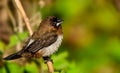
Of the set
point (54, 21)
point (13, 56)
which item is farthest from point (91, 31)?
point (13, 56)

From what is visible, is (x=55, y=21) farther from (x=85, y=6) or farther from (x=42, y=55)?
(x=85, y=6)

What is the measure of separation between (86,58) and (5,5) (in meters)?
1.53

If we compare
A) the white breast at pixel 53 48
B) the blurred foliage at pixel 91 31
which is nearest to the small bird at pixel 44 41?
the white breast at pixel 53 48

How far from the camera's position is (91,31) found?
9914 millimetres

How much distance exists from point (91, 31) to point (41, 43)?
123 inches

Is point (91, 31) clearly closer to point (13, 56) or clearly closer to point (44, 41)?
point (44, 41)

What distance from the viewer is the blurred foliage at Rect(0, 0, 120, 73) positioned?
30.7 feet

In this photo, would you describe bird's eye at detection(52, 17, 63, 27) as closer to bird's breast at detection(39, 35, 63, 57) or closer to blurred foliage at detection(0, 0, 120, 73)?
bird's breast at detection(39, 35, 63, 57)

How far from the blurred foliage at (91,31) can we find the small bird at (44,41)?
6.49 ft

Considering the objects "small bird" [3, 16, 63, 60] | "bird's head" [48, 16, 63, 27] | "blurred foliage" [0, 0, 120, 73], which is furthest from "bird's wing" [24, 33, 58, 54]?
"blurred foliage" [0, 0, 120, 73]

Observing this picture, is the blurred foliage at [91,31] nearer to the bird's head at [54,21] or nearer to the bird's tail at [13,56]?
the bird's head at [54,21]

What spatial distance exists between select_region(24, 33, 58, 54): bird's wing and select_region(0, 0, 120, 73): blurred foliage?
2.00 m

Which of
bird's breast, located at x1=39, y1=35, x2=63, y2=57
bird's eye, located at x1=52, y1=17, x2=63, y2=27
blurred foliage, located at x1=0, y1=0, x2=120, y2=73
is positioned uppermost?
bird's eye, located at x1=52, y1=17, x2=63, y2=27

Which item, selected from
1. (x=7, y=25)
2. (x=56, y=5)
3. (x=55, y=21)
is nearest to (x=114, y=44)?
(x=56, y=5)
